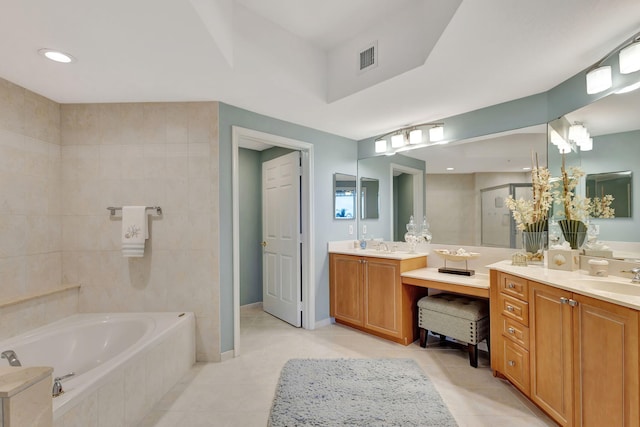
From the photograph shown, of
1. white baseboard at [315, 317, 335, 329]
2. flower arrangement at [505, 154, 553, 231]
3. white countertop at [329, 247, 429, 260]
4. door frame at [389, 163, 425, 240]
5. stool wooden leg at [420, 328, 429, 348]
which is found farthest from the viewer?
white baseboard at [315, 317, 335, 329]

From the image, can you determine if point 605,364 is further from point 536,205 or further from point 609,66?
point 609,66

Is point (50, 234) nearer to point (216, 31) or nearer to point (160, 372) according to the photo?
point (160, 372)

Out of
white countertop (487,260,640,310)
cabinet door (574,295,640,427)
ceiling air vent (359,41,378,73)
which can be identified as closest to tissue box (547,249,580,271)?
white countertop (487,260,640,310)

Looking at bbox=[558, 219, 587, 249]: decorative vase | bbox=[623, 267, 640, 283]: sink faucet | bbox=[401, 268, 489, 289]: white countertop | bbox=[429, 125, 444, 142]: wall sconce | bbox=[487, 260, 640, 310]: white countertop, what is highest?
bbox=[429, 125, 444, 142]: wall sconce

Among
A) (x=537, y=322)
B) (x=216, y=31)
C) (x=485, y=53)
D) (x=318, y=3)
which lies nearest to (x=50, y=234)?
(x=216, y=31)

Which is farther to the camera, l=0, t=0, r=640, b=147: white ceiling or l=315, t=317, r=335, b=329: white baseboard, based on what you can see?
l=315, t=317, r=335, b=329: white baseboard

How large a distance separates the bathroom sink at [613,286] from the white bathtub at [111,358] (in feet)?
8.82

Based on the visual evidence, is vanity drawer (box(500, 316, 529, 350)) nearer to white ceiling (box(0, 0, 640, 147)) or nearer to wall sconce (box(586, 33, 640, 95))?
wall sconce (box(586, 33, 640, 95))

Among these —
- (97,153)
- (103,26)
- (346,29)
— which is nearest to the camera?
(103,26)

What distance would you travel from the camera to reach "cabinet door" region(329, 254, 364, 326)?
3309mm

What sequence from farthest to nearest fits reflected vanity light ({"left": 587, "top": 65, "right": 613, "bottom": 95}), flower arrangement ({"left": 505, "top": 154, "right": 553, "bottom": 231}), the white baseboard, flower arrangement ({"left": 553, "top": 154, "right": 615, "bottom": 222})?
1. the white baseboard
2. flower arrangement ({"left": 505, "top": 154, "right": 553, "bottom": 231})
3. flower arrangement ({"left": 553, "top": 154, "right": 615, "bottom": 222})
4. reflected vanity light ({"left": 587, "top": 65, "right": 613, "bottom": 95})

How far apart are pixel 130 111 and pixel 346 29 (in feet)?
6.39

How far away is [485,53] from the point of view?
6.12 ft

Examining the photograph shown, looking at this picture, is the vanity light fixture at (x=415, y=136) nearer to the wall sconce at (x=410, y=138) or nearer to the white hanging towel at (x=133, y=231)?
the wall sconce at (x=410, y=138)
